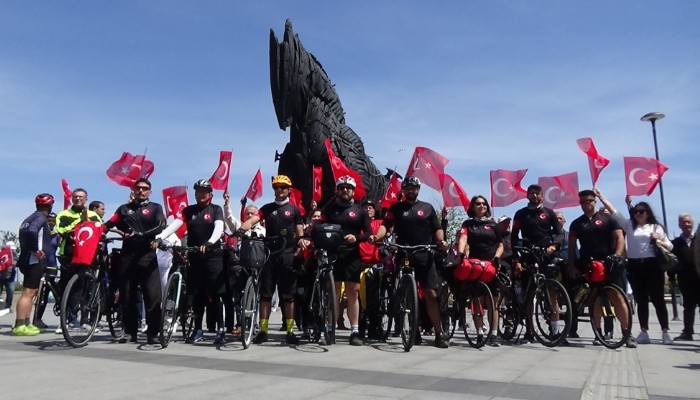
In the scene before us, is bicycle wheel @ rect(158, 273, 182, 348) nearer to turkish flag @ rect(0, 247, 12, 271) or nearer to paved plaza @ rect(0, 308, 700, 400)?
paved plaza @ rect(0, 308, 700, 400)

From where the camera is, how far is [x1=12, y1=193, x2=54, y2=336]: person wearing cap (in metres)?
8.12

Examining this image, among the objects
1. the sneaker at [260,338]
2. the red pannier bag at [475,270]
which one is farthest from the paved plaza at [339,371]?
the red pannier bag at [475,270]

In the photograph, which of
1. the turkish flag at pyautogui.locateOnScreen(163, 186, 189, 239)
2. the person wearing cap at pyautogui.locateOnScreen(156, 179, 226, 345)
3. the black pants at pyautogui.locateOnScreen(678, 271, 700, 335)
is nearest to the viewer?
the person wearing cap at pyautogui.locateOnScreen(156, 179, 226, 345)

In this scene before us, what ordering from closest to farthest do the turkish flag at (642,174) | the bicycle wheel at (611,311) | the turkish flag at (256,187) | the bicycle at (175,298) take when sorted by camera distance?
1. the bicycle at (175,298)
2. the bicycle wheel at (611,311)
3. the turkish flag at (642,174)
4. the turkish flag at (256,187)

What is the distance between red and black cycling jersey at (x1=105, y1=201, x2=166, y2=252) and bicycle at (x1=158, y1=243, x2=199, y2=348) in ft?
0.91

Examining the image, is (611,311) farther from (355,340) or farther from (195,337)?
(195,337)

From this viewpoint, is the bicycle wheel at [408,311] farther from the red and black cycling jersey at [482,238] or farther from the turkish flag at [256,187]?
the turkish flag at [256,187]

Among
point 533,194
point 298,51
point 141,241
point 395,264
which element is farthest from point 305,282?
point 298,51

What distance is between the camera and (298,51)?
2098 centimetres

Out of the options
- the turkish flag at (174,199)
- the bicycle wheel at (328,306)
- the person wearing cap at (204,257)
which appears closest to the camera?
the bicycle wheel at (328,306)

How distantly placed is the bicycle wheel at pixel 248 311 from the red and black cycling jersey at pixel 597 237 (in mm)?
4237

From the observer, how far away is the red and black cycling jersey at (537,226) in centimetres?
804

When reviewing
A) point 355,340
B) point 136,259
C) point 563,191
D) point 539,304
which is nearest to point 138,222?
point 136,259

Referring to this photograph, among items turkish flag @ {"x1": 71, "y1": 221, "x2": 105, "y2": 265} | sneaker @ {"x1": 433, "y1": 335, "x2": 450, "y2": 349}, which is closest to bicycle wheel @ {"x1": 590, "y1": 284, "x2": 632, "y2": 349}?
sneaker @ {"x1": 433, "y1": 335, "x2": 450, "y2": 349}
